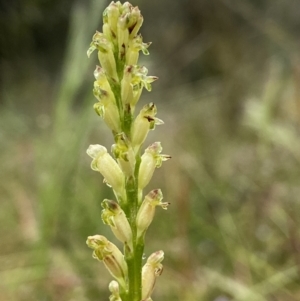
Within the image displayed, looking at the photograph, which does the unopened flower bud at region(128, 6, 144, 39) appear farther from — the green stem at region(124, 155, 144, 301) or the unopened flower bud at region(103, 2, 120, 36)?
the green stem at region(124, 155, 144, 301)

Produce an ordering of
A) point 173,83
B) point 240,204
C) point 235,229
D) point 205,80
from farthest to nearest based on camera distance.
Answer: point 173,83 → point 205,80 → point 240,204 → point 235,229

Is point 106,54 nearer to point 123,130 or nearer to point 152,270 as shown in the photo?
point 123,130

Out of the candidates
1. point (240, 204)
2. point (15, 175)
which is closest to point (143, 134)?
point (240, 204)

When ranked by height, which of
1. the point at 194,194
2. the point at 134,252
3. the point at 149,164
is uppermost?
the point at 194,194

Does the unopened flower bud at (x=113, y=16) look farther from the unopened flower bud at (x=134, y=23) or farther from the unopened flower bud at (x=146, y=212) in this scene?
the unopened flower bud at (x=146, y=212)

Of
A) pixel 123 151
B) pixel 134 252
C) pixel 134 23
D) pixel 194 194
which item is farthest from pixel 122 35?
pixel 194 194

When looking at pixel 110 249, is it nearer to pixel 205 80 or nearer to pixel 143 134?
pixel 143 134

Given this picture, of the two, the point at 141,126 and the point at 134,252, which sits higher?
the point at 141,126
